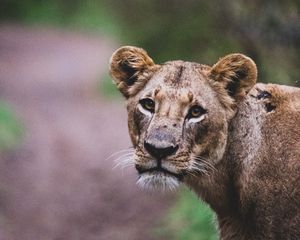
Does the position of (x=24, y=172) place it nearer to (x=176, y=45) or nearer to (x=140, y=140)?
(x=176, y=45)

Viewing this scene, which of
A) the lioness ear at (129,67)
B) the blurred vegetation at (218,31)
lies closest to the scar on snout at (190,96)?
the lioness ear at (129,67)

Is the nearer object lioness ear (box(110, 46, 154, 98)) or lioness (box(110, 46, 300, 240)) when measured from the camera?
lioness (box(110, 46, 300, 240))

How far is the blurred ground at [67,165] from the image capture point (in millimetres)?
11039

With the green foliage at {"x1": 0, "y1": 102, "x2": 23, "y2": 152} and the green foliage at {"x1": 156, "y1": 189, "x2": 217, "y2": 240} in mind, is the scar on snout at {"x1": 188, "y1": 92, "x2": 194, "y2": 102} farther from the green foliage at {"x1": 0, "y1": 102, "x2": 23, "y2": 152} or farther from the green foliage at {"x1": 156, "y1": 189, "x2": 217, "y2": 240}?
the green foliage at {"x1": 0, "y1": 102, "x2": 23, "y2": 152}

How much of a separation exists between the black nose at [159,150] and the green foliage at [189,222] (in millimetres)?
3369

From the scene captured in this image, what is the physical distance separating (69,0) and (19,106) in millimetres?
13467

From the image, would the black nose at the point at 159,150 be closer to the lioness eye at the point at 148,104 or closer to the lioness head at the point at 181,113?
the lioness head at the point at 181,113

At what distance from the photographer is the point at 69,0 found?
31.4m

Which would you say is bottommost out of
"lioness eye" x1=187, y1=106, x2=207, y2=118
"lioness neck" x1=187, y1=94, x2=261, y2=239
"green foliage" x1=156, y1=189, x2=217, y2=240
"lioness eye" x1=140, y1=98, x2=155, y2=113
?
"green foliage" x1=156, y1=189, x2=217, y2=240

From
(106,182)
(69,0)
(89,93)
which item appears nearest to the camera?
(106,182)

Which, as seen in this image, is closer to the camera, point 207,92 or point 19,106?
point 207,92

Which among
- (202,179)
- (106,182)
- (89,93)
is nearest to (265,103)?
(202,179)

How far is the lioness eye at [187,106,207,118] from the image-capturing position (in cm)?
612

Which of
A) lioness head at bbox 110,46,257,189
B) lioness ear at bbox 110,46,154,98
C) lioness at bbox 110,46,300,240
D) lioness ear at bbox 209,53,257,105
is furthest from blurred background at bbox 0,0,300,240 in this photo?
lioness ear at bbox 209,53,257,105
